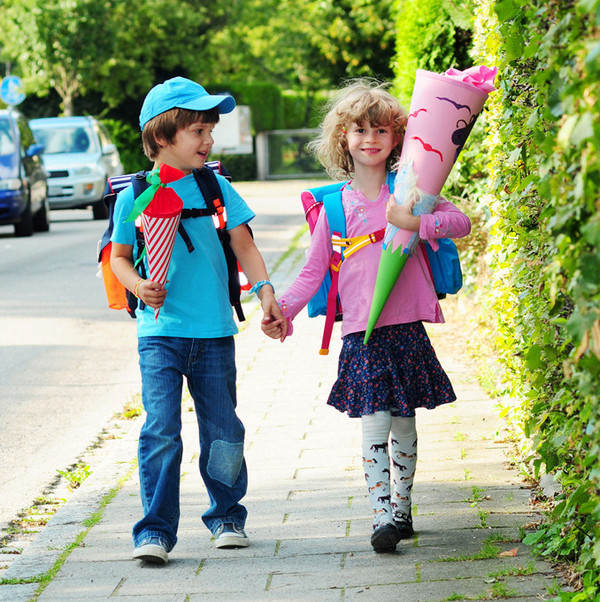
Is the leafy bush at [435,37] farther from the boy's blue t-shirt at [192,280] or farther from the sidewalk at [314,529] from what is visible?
the boy's blue t-shirt at [192,280]

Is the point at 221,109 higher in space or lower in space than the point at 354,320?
higher

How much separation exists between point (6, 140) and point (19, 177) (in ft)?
3.14

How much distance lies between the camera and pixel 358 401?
3.95m

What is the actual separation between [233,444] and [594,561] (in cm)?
141

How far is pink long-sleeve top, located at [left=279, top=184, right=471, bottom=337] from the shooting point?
4.00 metres

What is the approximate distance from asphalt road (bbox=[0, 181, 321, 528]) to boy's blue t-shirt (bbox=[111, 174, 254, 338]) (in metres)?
1.54

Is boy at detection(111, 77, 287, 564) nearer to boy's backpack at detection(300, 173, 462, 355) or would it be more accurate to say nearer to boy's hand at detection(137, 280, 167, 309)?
boy's hand at detection(137, 280, 167, 309)

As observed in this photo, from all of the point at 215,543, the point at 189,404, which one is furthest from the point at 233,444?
the point at 189,404

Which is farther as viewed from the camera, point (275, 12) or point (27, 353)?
point (275, 12)

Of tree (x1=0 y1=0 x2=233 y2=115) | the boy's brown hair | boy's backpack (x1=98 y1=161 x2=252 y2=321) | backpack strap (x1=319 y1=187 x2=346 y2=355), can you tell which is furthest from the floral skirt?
tree (x1=0 y1=0 x2=233 y2=115)

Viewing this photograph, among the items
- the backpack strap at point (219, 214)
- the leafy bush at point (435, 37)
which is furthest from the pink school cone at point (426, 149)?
the leafy bush at point (435, 37)

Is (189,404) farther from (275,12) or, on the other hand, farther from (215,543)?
(275,12)

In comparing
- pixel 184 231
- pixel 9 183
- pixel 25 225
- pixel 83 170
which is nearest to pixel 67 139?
pixel 83 170

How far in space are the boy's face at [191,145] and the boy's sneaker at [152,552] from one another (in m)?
1.34
